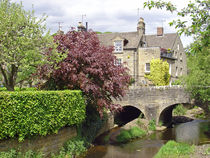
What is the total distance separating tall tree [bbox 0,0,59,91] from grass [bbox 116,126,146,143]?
9.07m

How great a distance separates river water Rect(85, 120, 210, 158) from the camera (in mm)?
15094

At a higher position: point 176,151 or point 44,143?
point 44,143

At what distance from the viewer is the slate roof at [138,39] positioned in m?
35.8

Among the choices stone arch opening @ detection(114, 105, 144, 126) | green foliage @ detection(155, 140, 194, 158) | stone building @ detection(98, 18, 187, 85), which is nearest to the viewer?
green foliage @ detection(155, 140, 194, 158)

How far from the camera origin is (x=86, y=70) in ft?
46.8

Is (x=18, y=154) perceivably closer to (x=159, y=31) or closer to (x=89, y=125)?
(x=89, y=125)

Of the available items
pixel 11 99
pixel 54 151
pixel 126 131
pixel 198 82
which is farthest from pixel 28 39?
pixel 198 82

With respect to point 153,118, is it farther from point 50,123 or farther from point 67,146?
point 50,123

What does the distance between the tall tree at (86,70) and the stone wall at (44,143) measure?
2.49m

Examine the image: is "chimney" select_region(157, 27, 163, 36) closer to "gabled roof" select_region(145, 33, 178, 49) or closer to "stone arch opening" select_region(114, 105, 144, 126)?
"gabled roof" select_region(145, 33, 178, 49)

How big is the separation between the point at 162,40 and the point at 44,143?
32.6 metres

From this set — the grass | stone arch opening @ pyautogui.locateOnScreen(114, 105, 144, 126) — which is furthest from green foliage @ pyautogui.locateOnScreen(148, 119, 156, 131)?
stone arch opening @ pyautogui.locateOnScreen(114, 105, 144, 126)

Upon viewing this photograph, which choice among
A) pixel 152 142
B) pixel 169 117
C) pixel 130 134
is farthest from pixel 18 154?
pixel 169 117

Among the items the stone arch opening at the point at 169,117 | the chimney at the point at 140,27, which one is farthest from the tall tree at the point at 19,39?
the chimney at the point at 140,27
